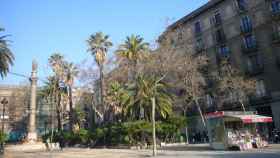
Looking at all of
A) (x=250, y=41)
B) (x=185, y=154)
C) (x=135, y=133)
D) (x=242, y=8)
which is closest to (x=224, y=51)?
(x=250, y=41)

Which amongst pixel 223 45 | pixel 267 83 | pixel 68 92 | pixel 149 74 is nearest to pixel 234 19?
pixel 223 45

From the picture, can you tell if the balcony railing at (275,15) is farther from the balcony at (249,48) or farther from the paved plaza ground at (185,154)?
the paved plaza ground at (185,154)

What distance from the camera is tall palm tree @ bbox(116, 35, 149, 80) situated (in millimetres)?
42406

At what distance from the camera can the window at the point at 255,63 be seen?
39281 millimetres

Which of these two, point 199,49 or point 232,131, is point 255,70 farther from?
point 232,131

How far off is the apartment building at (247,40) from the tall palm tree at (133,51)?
5186 mm

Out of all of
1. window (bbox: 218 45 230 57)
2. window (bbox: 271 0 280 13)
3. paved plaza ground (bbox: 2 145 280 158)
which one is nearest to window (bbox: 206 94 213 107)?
window (bbox: 218 45 230 57)

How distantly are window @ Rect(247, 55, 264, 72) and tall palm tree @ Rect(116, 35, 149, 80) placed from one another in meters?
14.7

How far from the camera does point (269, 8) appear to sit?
38094mm

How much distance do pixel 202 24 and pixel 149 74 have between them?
14988 mm

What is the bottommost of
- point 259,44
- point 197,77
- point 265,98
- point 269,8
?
point 265,98

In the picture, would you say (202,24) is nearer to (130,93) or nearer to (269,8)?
(269,8)

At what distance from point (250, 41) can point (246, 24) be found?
251 cm

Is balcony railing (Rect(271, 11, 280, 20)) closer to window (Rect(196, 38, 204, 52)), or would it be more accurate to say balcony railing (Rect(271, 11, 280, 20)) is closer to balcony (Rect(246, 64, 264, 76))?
balcony (Rect(246, 64, 264, 76))
